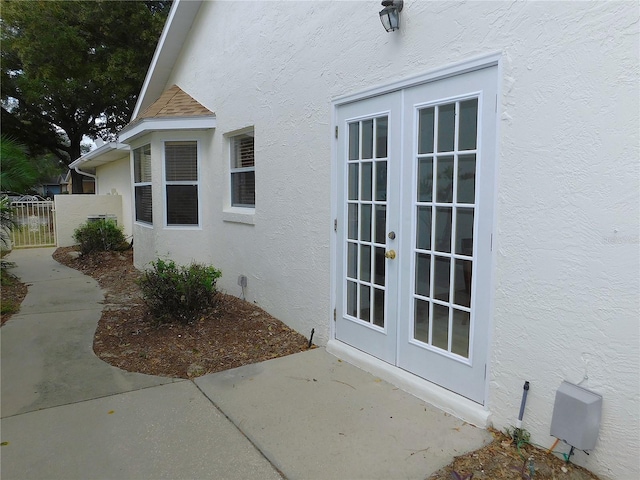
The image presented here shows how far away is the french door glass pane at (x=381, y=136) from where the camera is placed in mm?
4141

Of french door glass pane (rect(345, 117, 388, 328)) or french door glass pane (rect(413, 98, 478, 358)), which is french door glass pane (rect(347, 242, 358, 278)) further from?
french door glass pane (rect(413, 98, 478, 358))

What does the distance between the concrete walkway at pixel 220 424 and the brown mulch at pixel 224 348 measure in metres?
0.16

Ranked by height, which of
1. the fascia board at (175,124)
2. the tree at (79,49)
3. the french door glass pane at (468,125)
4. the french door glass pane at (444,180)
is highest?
the tree at (79,49)

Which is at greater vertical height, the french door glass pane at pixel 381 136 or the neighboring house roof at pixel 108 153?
the neighboring house roof at pixel 108 153

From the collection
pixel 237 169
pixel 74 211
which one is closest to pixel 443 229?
pixel 237 169

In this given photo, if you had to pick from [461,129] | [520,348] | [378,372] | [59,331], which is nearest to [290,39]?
[461,129]

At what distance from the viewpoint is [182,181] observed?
328 inches

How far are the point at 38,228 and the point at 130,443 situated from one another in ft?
46.1

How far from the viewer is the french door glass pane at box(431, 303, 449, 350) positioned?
3.64m

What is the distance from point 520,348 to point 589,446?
677 millimetres

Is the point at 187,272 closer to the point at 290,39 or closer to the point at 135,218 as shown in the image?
the point at 290,39

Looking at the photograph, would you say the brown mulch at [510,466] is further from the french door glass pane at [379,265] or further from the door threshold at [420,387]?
the french door glass pane at [379,265]

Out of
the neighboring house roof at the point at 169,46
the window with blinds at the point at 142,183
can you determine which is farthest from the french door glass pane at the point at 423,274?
the neighboring house roof at the point at 169,46

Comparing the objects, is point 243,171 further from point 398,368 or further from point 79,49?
point 79,49
